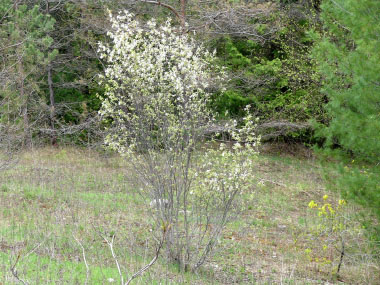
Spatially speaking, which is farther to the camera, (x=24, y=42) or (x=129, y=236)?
(x=24, y=42)

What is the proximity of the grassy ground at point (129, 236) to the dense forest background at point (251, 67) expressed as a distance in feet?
4.23

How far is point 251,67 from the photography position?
1847 cm

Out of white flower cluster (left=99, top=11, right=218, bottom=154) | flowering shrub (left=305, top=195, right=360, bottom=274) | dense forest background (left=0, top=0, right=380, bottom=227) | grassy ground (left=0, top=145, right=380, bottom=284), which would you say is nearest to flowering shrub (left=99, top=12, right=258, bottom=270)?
white flower cluster (left=99, top=11, right=218, bottom=154)

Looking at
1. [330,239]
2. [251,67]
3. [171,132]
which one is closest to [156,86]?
[171,132]

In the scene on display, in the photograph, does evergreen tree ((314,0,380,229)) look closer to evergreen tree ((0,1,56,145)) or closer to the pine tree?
the pine tree

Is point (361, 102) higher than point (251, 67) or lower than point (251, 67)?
higher

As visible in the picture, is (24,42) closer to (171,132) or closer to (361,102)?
(171,132)

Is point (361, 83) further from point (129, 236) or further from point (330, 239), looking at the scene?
point (129, 236)

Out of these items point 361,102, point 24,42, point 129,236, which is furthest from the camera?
point 24,42

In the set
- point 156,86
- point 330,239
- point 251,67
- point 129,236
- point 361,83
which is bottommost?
point 129,236

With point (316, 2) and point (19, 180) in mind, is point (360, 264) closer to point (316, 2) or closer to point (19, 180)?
point (19, 180)

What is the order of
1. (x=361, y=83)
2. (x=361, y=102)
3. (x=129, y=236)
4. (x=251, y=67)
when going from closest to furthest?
(x=361, y=83), (x=361, y=102), (x=129, y=236), (x=251, y=67)

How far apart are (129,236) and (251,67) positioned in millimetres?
11643

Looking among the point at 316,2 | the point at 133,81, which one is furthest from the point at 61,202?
the point at 316,2
